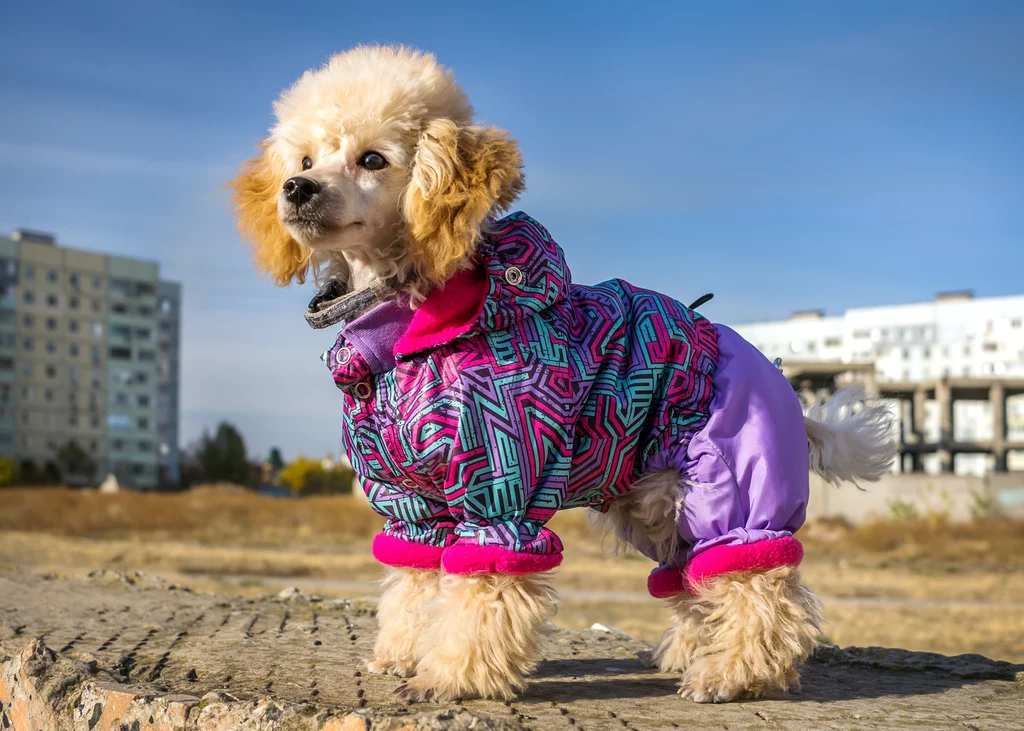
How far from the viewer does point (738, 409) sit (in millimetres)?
4004

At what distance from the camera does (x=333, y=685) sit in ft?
12.7

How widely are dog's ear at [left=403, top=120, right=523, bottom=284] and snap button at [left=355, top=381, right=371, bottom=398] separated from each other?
447 mm

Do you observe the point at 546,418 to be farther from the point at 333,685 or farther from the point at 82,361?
the point at 82,361

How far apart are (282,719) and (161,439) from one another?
104 m

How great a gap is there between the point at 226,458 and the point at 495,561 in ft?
287

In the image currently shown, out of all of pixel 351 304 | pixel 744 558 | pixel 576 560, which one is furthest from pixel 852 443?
pixel 576 560

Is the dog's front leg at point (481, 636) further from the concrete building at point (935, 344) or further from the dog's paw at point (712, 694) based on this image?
the concrete building at point (935, 344)

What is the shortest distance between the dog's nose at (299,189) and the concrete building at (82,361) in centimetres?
8304

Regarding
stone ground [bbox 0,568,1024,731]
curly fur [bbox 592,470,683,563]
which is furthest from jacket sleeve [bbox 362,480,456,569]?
curly fur [bbox 592,470,683,563]

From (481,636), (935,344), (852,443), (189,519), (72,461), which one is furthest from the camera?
(72,461)

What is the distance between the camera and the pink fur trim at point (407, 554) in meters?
3.97

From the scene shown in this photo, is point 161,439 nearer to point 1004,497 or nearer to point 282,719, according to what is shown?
point 1004,497

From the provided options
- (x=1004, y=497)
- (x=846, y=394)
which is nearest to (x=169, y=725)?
(x=846, y=394)

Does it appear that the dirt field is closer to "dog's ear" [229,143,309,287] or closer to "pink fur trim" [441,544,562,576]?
"pink fur trim" [441,544,562,576]
